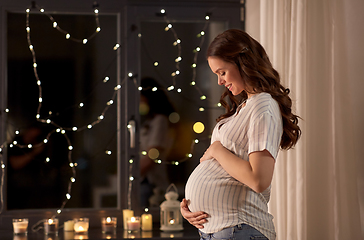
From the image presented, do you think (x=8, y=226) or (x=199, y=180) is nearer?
(x=199, y=180)

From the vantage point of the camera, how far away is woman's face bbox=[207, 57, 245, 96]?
107 cm

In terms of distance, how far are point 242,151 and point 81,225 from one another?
134 cm

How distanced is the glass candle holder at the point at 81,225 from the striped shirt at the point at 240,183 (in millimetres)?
1159

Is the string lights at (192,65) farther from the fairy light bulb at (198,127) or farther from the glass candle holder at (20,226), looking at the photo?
the glass candle holder at (20,226)

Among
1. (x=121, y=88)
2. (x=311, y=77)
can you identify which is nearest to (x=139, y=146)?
(x=121, y=88)

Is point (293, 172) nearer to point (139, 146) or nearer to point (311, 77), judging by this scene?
point (311, 77)

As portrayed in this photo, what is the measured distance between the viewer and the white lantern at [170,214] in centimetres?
207

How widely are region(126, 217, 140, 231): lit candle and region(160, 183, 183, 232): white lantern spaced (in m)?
0.14

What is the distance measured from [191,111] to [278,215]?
2.96 feet

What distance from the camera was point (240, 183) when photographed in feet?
3.37

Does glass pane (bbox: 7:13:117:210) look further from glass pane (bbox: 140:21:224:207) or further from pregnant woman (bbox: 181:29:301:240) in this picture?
pregnant woman (bbox: 181:29:301:240)

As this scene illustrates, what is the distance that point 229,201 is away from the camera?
40.5 inches

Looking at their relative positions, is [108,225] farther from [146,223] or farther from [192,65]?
[192,65]

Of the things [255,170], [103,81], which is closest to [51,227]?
[103,81]
